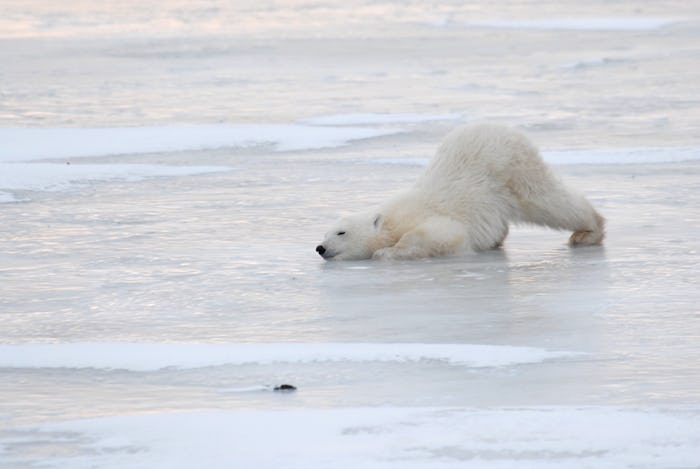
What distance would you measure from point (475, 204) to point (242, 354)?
2650 millimetres

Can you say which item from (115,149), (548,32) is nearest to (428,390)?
(115,149)

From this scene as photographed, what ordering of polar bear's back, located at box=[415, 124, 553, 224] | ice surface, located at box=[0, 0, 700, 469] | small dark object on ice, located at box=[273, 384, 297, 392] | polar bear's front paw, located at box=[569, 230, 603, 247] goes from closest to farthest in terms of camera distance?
1. ice surface, located at box=[0, 0, 700, 469]
2. small dark object on ice, located at box=[273, 384, 297, 392]
3. polar bear's back, located at box=[415, 124, 553, 224]
4. polar bear's front paw, located at box=[569, 230, 603, 247]

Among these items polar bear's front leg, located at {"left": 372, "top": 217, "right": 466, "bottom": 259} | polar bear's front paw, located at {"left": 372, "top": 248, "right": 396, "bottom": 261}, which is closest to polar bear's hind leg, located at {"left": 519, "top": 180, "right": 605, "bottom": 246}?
polar bear's front leg, located at {"left": 372, "top": 217, "right": 466, "bottom": 259}

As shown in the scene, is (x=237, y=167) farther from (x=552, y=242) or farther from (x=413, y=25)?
(x=413, y=25)

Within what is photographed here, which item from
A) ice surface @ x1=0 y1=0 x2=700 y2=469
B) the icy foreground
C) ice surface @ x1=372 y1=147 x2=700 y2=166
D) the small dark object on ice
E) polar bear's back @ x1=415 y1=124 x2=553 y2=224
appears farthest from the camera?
ice surface @ x1=372 y1=147 x2=700 y2=166

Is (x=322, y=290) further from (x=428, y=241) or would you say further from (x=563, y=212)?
(x=563, y=212)

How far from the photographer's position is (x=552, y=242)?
8.31 meters

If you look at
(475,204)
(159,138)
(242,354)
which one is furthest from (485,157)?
(159,138)

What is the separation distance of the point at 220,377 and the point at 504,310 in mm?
1593

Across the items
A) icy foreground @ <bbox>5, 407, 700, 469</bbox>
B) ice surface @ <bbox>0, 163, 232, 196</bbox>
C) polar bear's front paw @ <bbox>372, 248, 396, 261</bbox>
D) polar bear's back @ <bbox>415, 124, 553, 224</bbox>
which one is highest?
polar bear's back @ <bbox>415, 124, 553, 224</bbox>

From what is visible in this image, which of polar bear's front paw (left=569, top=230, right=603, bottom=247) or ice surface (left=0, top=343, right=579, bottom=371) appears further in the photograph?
polar bear's front paw (left=569, top=230, right=603, bottom=247)

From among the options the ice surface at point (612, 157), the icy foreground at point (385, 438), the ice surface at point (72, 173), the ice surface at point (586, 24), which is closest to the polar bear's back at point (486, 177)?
the ice surface at point (612, 157)

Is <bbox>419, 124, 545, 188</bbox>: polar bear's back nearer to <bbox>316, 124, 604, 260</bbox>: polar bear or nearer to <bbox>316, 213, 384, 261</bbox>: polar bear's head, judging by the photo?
<bbox>316, 124, 604, 260</bbox>: polar bear

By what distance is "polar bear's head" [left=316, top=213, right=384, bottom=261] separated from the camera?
7695 millimetres
